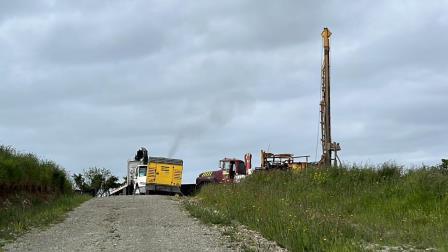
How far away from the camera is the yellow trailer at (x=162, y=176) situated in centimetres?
4500

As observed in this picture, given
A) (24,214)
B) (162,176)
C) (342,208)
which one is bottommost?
(24,214)

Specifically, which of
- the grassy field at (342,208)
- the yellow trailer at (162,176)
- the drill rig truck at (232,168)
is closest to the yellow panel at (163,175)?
the yellow trailer at (162,176)

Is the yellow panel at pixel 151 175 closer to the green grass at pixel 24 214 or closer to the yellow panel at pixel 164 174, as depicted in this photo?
the yellow panel at pixel 164 174

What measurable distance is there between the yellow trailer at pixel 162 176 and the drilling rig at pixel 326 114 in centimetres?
1284

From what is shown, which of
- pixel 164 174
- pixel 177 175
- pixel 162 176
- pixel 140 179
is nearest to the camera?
pixel 162 176

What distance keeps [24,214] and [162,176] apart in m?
26.9

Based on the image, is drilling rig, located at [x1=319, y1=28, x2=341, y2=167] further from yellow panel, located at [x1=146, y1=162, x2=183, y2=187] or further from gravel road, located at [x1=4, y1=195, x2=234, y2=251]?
gravel road, located at [x1=4, y1=195, x2=234, y2=251]

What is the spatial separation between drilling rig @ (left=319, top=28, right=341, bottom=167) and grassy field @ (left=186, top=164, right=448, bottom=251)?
35.8 ft

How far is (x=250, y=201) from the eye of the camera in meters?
19.5

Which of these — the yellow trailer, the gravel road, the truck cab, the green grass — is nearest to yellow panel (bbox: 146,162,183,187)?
the yellow trailer

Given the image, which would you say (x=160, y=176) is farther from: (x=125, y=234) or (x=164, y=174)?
(x=125, y=234)

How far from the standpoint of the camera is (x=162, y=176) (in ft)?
148

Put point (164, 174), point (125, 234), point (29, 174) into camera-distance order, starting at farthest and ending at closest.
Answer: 1. point (164, 174)
2. point (29, 174)
3. point (125, 234)

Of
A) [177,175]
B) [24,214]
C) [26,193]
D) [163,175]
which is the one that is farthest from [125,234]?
[177,175]
